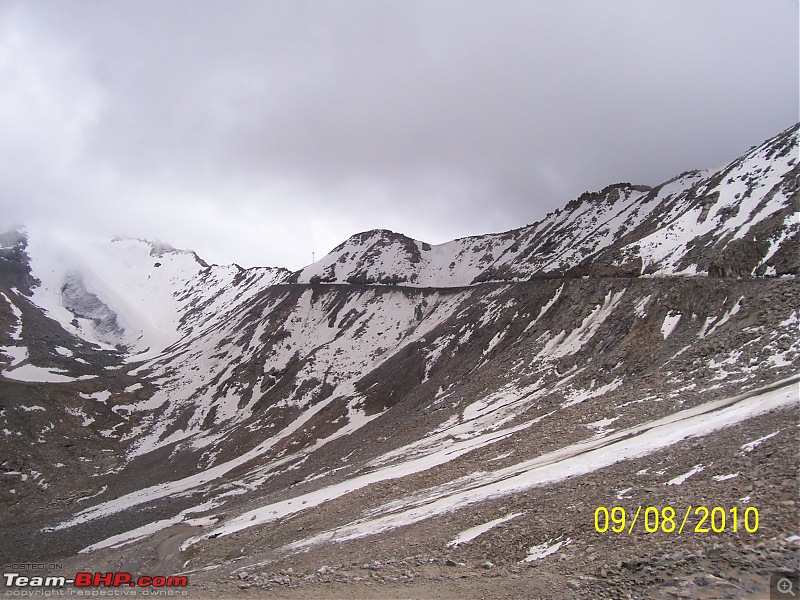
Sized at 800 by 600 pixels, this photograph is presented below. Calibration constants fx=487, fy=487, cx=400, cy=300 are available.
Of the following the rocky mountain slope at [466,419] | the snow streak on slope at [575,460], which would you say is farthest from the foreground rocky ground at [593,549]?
the snow streak on slope at [575,460]

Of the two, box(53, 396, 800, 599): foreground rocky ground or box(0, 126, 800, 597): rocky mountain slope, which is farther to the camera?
box(0, 126, 800, 597): rocky mountain slope

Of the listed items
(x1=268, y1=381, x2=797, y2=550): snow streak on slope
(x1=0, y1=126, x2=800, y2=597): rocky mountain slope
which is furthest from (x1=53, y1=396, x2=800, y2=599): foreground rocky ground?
(x1=268, y1=381, x2=797, y2=550): snow streak on slope

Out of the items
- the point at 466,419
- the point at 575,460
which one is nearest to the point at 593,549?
the point at 575,460

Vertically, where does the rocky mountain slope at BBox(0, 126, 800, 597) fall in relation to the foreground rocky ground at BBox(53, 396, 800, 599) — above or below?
above

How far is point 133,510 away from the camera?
56.6 metres

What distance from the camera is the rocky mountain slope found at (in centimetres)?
1722
